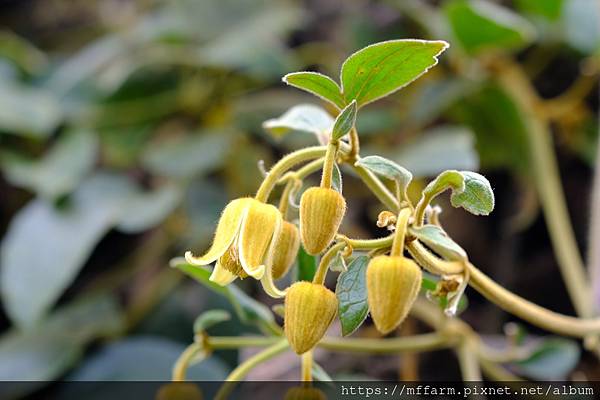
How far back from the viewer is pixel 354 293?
410 mm

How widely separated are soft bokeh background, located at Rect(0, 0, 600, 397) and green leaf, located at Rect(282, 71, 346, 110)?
1.32 ft

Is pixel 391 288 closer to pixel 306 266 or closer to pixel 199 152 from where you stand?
pixel 306 266

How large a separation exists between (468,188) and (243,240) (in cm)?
13

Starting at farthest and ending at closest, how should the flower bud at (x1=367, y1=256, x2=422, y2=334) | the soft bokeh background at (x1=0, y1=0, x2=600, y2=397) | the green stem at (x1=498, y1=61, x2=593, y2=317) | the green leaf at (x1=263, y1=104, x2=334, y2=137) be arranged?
1. the soft bokeh background at (x1=0, y1=0, x2=600, y2=397)
2. the green stem at (x1=498, y1=61, x2=593, y2=317)
3. the green leaf at (x1=263, y1=104, x2=334, y2=137)
4. the flower bud at (x1=367, y1=256, x2=422, y2=334)

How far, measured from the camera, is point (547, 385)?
78 centimetres

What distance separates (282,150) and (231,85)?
0.14 metres

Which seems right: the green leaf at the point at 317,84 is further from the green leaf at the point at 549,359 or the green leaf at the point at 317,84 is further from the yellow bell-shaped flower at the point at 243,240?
the green leaf at the point at 549,359

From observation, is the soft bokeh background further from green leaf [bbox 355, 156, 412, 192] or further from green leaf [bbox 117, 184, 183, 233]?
green leaf [bbox 355, 156, 412, 192]

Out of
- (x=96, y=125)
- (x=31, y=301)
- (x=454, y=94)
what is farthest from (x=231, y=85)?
(x=31, y=301)

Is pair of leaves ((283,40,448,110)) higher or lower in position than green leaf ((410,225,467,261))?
higher

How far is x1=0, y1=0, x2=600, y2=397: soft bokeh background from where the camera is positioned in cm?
94

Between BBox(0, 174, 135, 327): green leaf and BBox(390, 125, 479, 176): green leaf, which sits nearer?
BBox(390, 125, 479, 176): green leaf

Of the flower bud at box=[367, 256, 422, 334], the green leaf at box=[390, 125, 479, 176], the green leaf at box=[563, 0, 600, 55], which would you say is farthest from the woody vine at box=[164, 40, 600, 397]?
the green leaf at box=[563, 0, 600, 55]

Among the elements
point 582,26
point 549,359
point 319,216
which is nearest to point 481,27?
point 582,26
